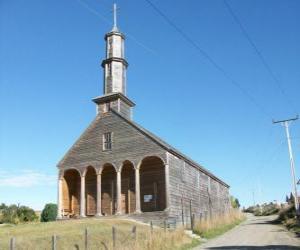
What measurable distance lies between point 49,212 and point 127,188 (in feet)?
28.2

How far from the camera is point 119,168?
34094 millimetres

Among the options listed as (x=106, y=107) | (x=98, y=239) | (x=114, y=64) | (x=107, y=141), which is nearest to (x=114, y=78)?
(x=114, y=64)

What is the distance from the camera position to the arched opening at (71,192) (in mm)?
37656

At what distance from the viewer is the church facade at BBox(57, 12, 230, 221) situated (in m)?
33.1

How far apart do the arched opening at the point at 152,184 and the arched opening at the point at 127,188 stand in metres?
0.76

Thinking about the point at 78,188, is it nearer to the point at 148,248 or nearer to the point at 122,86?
the point at 122,86

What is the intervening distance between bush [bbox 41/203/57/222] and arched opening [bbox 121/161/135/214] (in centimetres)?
775

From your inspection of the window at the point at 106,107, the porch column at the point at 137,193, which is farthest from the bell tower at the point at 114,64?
the porch column at the point at 137,193

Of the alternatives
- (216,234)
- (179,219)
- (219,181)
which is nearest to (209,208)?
(219,181)

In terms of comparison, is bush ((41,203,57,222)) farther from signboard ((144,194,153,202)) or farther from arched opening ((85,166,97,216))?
signboard ((144,194,153,202))

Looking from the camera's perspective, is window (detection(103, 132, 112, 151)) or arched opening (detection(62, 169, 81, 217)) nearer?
window (detection(103, 132, 112, 151))

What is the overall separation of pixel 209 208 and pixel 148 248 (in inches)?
980

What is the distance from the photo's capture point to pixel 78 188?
3888 cm

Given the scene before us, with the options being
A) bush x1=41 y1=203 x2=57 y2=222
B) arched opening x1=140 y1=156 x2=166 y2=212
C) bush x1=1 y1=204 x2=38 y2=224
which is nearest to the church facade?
arched opening x1=140 y1=156 x2=166 y2=212
